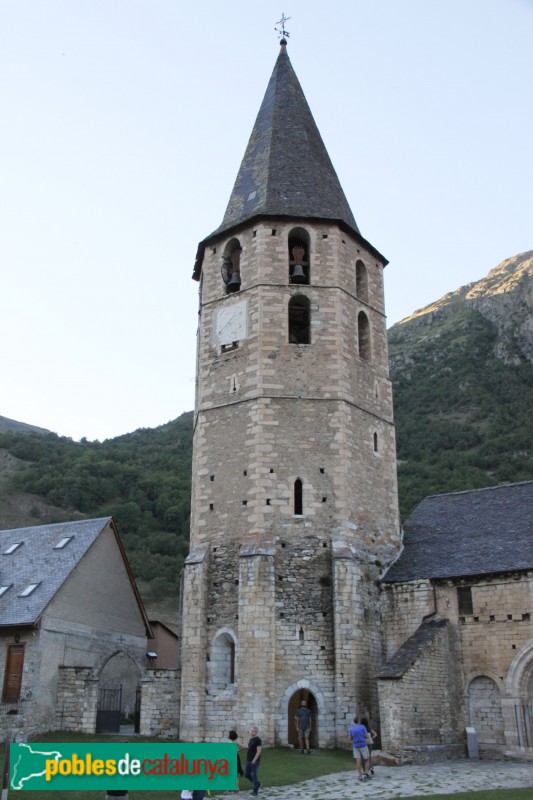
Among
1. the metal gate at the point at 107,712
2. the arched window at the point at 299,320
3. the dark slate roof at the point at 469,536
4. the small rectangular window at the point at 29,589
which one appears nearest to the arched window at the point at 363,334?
the arched window at the point at 299,320

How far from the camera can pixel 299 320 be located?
2545 centimetres

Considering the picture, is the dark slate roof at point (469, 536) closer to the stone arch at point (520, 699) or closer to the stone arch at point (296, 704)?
the stone arch at point (520, 699)

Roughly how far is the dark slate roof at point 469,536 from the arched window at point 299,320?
705cm

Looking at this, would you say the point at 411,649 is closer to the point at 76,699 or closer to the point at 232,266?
the point at 76,699

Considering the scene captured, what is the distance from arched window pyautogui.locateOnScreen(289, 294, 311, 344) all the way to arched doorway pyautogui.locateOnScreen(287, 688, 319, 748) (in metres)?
10.4

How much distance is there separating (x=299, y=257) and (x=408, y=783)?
627 inches

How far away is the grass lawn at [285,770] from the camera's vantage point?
13102 mm

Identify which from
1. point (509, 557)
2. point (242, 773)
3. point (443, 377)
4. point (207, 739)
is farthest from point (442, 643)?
point (443, 377)

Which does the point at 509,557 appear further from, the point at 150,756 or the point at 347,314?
the point at 150,756

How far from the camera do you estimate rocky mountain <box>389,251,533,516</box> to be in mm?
56938

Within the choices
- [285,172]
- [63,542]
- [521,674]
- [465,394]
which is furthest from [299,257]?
[465,394]

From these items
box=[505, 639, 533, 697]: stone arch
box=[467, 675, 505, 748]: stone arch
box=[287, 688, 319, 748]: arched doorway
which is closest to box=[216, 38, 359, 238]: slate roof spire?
box=[505, 639, 533, 697]: stone arch

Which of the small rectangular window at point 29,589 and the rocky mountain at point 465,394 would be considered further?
the rocky mountain at point 465,394

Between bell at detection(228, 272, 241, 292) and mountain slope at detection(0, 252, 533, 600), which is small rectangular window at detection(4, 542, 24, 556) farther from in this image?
mountain slope at detection(0, 252, 533, 600)
